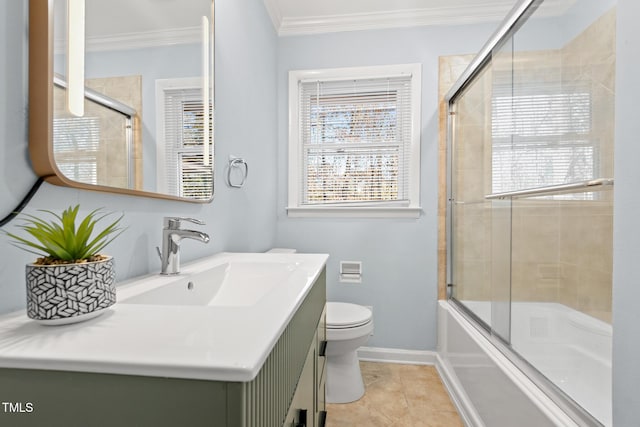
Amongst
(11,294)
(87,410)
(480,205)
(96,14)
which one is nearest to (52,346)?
(87,410)

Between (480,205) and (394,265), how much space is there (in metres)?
0.73

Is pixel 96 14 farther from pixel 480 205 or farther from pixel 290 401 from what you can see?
pixel 480 205

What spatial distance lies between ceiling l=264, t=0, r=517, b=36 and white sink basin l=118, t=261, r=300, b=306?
1.93 metres

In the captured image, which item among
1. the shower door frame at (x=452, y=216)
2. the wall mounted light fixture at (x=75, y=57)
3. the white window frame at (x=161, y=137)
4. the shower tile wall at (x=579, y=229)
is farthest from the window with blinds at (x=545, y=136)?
the wall mounted light fixture at (x=75, y=57)

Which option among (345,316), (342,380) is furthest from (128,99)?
(342,380)

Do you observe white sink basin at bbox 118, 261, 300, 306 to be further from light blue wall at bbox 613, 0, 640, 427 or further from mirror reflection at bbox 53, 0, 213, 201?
light blue wall at bbox 613, 0, 640, 427

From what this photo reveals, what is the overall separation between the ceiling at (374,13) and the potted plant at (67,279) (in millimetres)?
2219

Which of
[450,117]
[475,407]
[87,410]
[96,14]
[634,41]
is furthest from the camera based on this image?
[450,117]

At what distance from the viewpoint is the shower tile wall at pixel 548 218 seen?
128 cm

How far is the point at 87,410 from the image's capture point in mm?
422

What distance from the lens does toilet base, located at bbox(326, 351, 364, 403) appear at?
1905 millimetres

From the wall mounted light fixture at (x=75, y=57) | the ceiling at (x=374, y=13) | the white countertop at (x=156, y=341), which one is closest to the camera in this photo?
the white countertop at (x=156, y=341)

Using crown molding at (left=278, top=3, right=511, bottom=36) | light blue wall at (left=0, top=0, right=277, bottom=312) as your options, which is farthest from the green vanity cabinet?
crown molding at (left=278, top=3, right=511, bottom=36)

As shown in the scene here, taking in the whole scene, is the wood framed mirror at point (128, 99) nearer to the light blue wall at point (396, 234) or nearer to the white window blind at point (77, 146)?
the white window blind at point (77, 146)
